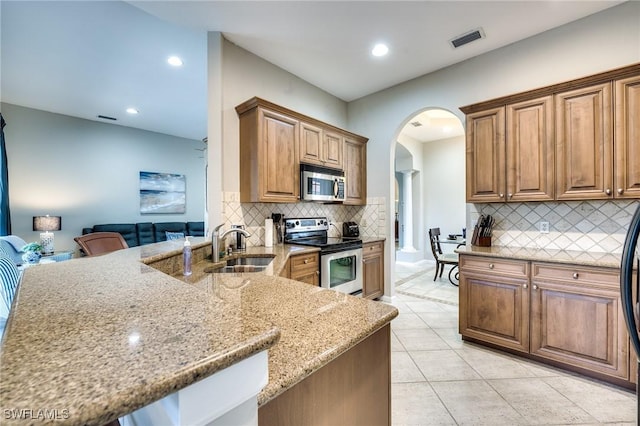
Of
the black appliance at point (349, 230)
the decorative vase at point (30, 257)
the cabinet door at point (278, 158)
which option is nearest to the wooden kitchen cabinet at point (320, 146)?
the cabinet door at point (278, 158)

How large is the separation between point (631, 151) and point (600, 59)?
1002 mm

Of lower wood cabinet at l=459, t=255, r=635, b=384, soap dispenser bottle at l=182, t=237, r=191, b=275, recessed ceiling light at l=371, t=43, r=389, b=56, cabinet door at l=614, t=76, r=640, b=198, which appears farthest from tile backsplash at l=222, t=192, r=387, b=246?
cabinet door at l=614, t=76, r=640, b=198

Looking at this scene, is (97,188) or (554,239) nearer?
(554,239)

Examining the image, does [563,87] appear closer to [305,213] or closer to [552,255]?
[552,255]

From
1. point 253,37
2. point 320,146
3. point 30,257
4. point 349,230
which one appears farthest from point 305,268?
point 30,257

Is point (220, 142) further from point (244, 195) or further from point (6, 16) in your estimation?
point (6, 16)

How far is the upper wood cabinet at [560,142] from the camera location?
6.98 ft

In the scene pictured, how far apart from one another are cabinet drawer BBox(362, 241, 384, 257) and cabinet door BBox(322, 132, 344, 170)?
45.3 inches

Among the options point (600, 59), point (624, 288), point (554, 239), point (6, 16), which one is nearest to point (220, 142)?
point (6, 16)

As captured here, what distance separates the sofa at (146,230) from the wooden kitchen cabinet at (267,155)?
420 centimetres

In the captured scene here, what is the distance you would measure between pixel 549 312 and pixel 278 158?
2.84 m

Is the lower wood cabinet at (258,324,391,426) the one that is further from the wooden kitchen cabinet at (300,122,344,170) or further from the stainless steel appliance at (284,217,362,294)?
the wooden kitchen cabinet at (300,122,344,170)

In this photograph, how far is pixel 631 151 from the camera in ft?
6.93

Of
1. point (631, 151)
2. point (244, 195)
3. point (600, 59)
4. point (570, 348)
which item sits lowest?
point (570, 348)
